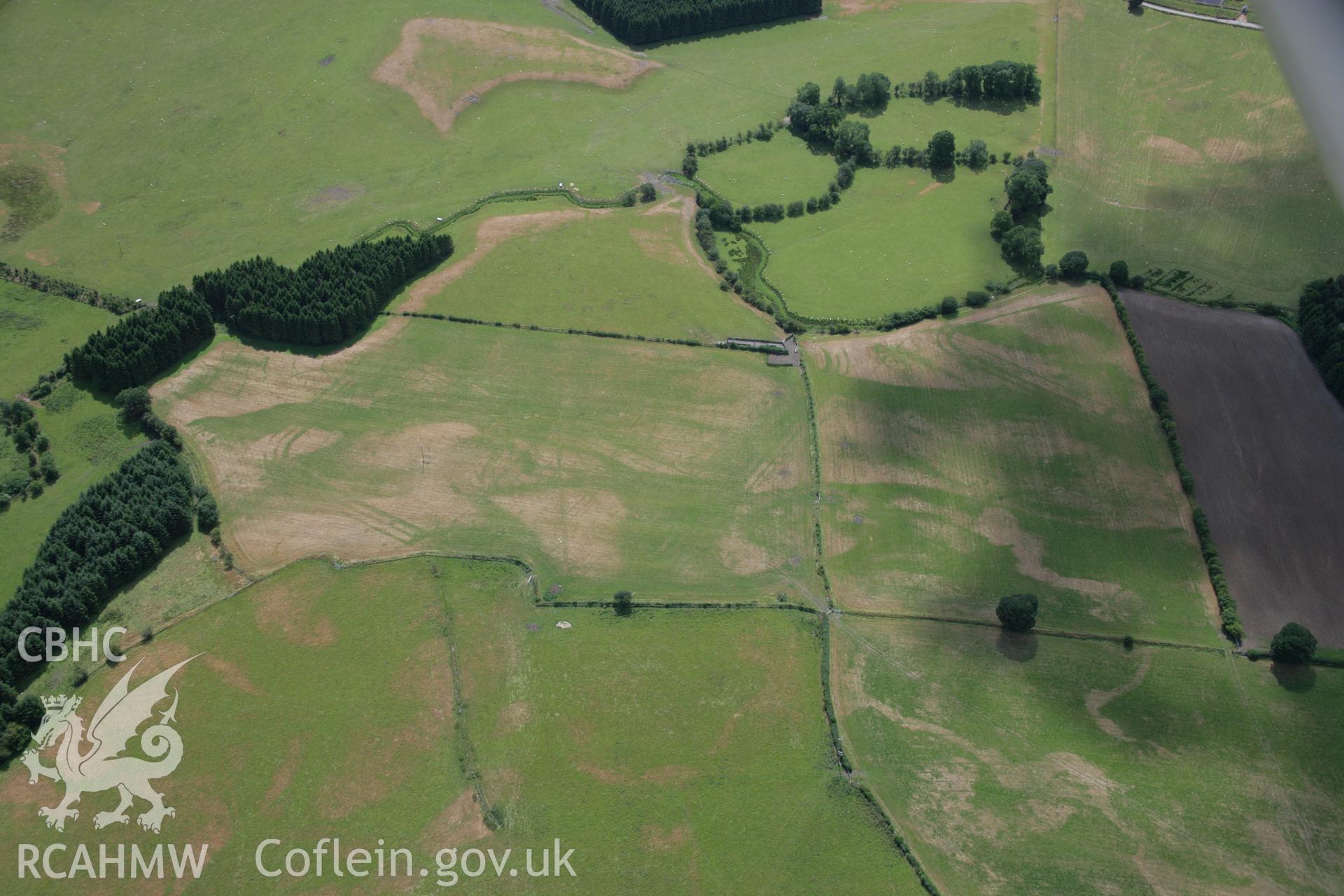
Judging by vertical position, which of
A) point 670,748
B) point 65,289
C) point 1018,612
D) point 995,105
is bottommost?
point 670,748

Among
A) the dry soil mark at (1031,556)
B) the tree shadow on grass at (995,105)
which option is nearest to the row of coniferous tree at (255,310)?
the dry soil mark at (1031,556)

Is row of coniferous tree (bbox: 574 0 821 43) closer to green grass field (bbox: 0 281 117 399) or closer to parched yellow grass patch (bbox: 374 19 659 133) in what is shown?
parched yellow grass patch (bbox: 374 19 659 133)

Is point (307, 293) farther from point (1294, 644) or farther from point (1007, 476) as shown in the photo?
point (1294, 644)

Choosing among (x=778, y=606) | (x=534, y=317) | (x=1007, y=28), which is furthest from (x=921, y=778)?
(x=1007, y=28)

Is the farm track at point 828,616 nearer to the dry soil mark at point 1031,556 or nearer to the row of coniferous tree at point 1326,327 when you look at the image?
the dry soil mark at point 1031,556

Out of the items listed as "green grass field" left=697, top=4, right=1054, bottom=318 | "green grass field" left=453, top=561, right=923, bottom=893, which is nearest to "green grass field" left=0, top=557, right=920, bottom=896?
"green grass field" left=453, top=561, right=923, bottom=893

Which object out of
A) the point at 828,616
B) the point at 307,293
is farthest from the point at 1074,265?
the point at 307,293
